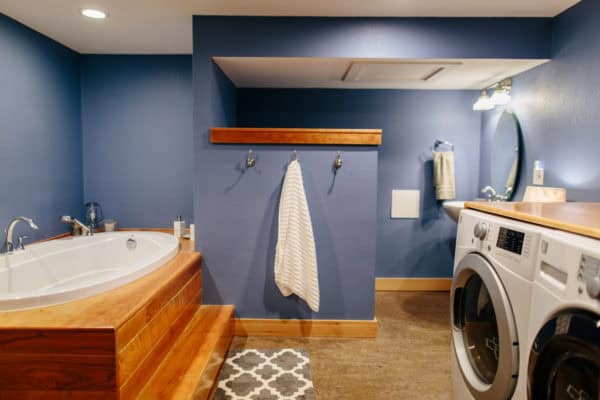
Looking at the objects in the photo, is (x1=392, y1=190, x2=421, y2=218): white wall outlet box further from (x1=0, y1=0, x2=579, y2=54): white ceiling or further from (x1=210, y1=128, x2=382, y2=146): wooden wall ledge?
(x1=0, y1=0, x2=579, y2=54): white ceiling

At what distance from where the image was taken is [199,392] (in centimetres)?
160

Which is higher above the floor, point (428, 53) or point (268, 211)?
point (428, 53)

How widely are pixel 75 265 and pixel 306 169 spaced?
6.16 feet

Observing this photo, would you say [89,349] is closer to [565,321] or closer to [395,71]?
[565,321]

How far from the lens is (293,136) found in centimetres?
238

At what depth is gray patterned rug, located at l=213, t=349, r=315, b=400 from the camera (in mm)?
1878

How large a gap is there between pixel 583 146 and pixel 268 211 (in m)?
2.03

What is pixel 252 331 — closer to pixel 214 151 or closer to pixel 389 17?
pixel 214 151

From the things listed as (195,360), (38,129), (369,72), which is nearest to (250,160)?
(369,72)

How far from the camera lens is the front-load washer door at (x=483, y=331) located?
1110 millimetres

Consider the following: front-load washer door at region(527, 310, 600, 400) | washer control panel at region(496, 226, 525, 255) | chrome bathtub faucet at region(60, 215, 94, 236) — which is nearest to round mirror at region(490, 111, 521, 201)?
washer control panel at region(496, 226, 525, 255)

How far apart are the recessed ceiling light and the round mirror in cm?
314

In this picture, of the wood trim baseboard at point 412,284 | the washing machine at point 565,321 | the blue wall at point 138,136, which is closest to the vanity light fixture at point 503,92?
the wood trim baseboard at point 412,284

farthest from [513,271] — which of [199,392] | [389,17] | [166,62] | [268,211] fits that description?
[166,62]
